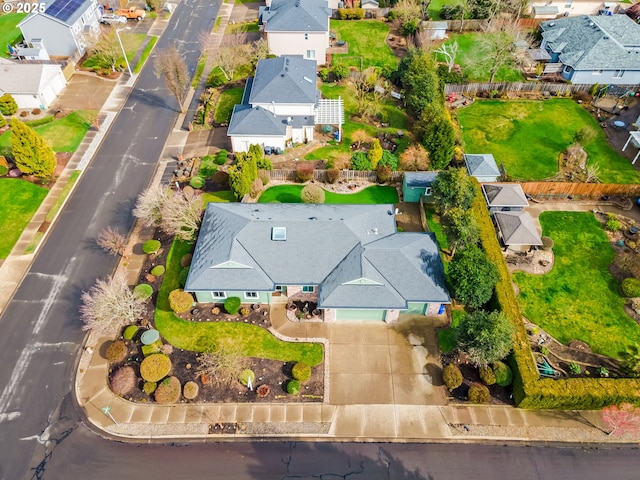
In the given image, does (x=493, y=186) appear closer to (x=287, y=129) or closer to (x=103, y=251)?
(x=287, y=129)

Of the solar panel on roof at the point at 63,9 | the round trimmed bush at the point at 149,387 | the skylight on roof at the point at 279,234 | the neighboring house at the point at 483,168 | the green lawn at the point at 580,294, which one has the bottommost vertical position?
the round trimmed bush at the point at 149,387

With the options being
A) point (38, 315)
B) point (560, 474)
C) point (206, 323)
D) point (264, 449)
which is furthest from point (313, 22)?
point (560, 474)

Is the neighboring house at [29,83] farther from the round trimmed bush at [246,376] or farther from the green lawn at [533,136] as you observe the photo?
the green lawn at [533,136]

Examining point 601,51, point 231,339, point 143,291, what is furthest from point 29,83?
point 601,51

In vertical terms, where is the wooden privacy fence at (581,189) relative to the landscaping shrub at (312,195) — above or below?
above

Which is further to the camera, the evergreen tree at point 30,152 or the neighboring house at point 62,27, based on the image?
Answer: the neighboring house at point 62,27

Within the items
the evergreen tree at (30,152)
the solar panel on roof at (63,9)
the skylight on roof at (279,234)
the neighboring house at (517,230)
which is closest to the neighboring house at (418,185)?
the neighboring house at (517,230)
